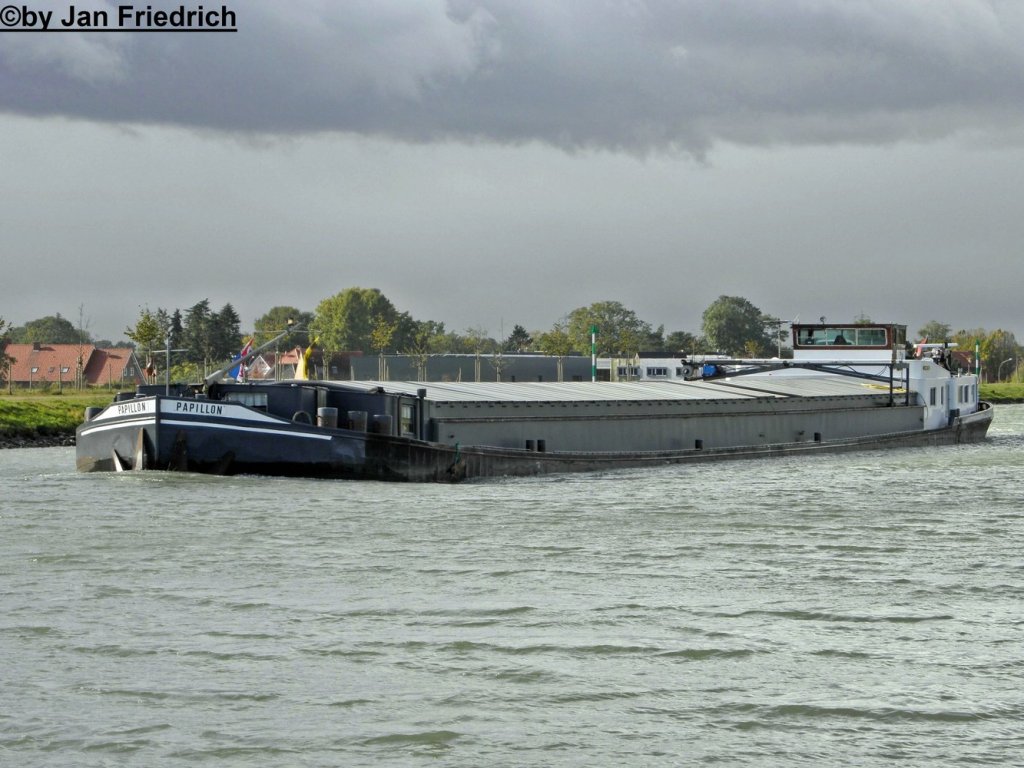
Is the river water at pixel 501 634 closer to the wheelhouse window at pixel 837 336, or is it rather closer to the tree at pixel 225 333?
the wheelhouse window at pixel 837 336

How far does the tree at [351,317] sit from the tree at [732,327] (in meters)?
46.1

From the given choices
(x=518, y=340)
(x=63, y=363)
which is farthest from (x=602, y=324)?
(x=63, y=363)

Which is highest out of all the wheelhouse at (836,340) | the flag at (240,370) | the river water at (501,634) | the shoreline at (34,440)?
the wheelhouse at (836,340)

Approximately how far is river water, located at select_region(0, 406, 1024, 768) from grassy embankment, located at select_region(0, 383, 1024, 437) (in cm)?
2692

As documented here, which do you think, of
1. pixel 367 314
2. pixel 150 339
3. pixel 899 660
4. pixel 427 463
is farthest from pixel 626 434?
pixel 367 314

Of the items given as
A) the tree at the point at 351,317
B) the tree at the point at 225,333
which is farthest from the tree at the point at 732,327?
the tree at the point at 225,333

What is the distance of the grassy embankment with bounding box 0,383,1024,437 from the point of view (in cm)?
4925

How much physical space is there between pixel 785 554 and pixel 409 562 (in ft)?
15.9

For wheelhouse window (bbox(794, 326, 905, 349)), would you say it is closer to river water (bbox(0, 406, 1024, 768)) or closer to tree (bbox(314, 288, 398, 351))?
river water (bbox(0, 406, 1024, 768))

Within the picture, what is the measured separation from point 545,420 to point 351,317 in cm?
11313

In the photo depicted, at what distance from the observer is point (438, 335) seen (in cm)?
16538

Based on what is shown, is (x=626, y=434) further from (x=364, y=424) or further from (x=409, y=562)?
(x=409, y=562)

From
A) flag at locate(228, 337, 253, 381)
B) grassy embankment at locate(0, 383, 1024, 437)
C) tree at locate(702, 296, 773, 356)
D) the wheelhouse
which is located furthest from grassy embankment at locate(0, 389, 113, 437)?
tree at locate(702, 296, 773, 356)

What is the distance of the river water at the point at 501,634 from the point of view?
903cm
